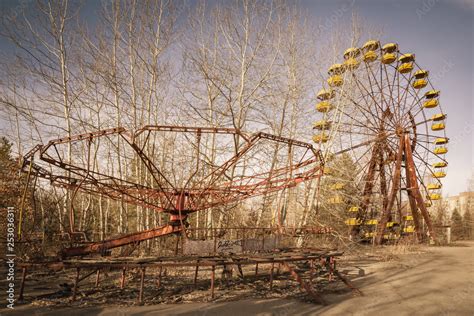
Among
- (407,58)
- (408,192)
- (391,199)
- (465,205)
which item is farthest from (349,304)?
(465,205)

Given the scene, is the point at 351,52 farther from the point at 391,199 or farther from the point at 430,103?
the point at 391,199

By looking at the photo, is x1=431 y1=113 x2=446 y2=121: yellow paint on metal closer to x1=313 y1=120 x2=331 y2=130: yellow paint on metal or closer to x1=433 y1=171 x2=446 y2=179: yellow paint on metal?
x1=433 y1=171 x2=446 y2=179: yellow paint on metal

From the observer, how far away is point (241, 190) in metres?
7.24

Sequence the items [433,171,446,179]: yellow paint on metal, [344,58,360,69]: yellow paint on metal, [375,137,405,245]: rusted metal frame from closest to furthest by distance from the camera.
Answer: [344,58,360,69]: yellow paint on metal → [375,137,405,245]: rusted metal frame → [433,171,446,179]: yellow paint on metal

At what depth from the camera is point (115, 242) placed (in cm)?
671

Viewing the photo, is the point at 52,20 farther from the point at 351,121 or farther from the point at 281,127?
the point at 351,121

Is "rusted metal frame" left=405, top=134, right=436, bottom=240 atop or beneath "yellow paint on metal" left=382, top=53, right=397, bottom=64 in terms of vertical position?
beneath

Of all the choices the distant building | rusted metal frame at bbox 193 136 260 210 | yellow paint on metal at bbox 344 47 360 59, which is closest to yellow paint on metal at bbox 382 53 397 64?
yellow paint on metal at bbox 344 47 360 59

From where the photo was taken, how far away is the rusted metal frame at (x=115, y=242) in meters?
6.52

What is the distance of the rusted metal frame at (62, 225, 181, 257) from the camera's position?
257 inches

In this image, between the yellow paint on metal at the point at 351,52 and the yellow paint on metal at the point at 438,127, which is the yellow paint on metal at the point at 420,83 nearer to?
the yellow paint on metal at the point at 438,127

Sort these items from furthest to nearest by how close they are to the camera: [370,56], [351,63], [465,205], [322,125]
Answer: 1. [465,205]
2. [370,56]
3. [322,125]
4. [351,63]

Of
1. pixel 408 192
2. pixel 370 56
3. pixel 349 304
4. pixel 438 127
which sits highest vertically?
pixel 370 56

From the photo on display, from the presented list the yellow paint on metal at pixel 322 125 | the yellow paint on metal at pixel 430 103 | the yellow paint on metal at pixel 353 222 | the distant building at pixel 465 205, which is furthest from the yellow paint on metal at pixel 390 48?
the distant building at pixel 465 205
